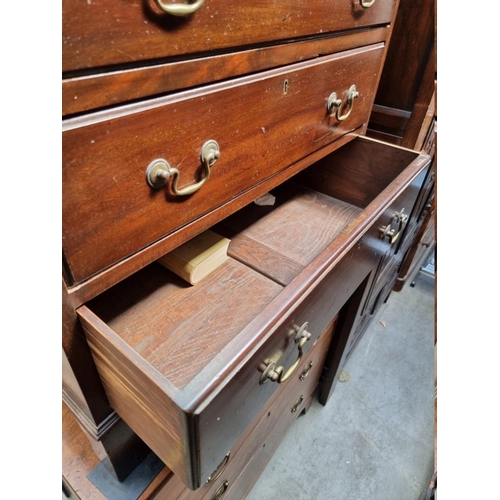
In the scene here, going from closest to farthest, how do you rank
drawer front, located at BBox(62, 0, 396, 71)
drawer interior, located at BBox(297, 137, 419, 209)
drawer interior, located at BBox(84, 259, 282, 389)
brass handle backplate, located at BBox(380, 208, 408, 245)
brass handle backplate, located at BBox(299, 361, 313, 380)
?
drawer front, located at BBox(62, 0, 396, 71) < drawer interior, located at BBox(84, 259, 282, 389) < brass handle backplate, located at BBox(380, 208, 408, 245) < drawer interior, located at BBox(297, 137, 419, 209) < brass handle backplate, located at BBox(299, 361, 313, 380)

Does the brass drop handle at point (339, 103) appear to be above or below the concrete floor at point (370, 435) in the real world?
above

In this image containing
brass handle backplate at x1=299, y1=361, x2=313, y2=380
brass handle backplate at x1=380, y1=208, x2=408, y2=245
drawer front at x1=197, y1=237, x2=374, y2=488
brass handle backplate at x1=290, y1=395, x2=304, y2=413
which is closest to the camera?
drawer front at x1=197, y1=237, x2=374, y2=488

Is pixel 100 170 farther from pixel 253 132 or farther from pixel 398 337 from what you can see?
pixel 398 337

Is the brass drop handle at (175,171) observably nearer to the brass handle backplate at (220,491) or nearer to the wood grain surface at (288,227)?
the wood grain surface at (288,227)

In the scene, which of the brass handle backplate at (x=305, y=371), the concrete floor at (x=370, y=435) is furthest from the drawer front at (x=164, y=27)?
the concrete floor at (x=370, y=435)

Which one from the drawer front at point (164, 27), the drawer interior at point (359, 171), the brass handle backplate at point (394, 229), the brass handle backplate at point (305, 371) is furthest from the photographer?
the brass handle backplate at point (305, 371)

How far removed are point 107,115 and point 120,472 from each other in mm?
523

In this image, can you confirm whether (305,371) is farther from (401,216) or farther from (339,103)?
(339,103)

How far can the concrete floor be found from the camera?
108 cm

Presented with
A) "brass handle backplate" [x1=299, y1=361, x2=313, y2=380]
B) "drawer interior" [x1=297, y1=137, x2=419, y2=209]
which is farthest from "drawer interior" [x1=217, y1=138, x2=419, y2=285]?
"brass handle backplate" [x1=299, y1=361, x2=313, y2=380]

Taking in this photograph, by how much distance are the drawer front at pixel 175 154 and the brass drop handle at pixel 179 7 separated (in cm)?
8

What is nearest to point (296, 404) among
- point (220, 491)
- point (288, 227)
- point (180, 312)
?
point (220, 491)

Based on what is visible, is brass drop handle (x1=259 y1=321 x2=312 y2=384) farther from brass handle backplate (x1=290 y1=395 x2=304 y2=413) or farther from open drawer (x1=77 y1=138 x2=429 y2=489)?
brass handle backplate (x1=290 y1=395 x2=304 y2=413)

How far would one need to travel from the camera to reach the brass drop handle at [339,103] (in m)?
0.62
